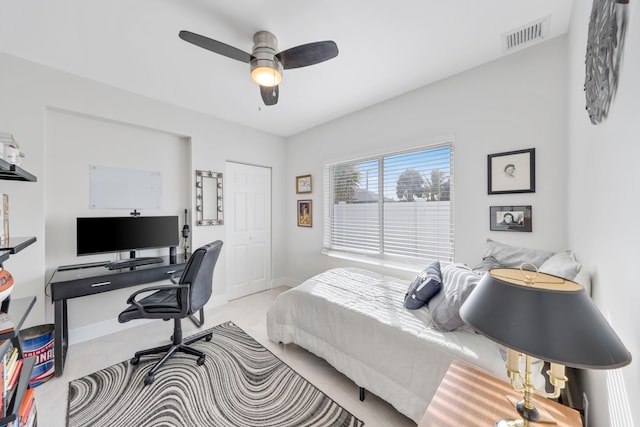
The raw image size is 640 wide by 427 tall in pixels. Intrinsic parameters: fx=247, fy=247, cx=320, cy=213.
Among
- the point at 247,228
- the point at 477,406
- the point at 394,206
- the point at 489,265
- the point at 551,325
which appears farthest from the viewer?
the point at 247,228

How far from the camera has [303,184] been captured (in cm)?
412

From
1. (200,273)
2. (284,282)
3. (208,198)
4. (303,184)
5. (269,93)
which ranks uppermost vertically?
(269,93)

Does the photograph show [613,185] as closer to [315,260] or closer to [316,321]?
[316,321]

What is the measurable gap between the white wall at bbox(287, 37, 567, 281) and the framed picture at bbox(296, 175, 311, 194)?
104 centimetres

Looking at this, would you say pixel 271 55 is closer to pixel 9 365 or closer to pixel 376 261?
pixel 9 365

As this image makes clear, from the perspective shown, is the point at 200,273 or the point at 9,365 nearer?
the point at 9,365

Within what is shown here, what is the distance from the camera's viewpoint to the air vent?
1.81m

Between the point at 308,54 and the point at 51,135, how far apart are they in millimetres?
2707

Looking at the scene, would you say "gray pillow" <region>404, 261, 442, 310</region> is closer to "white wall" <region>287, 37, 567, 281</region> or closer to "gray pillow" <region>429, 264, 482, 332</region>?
"gray pillow" <region>429, 264, 482, 332</region>

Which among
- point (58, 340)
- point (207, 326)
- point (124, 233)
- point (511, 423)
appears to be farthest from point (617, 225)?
point (124, 233)

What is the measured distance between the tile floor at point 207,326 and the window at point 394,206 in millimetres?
1495

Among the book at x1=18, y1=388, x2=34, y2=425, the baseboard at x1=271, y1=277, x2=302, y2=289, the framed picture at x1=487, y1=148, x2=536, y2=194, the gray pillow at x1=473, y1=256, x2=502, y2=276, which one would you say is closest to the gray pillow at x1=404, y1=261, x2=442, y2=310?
the gray pillow at x1=473, y1=256, x2=502, y2=276

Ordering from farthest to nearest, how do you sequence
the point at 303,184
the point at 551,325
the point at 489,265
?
the point at 303,184
the point at 489,265
the point at 551,325

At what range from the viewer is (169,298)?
2299 mm
